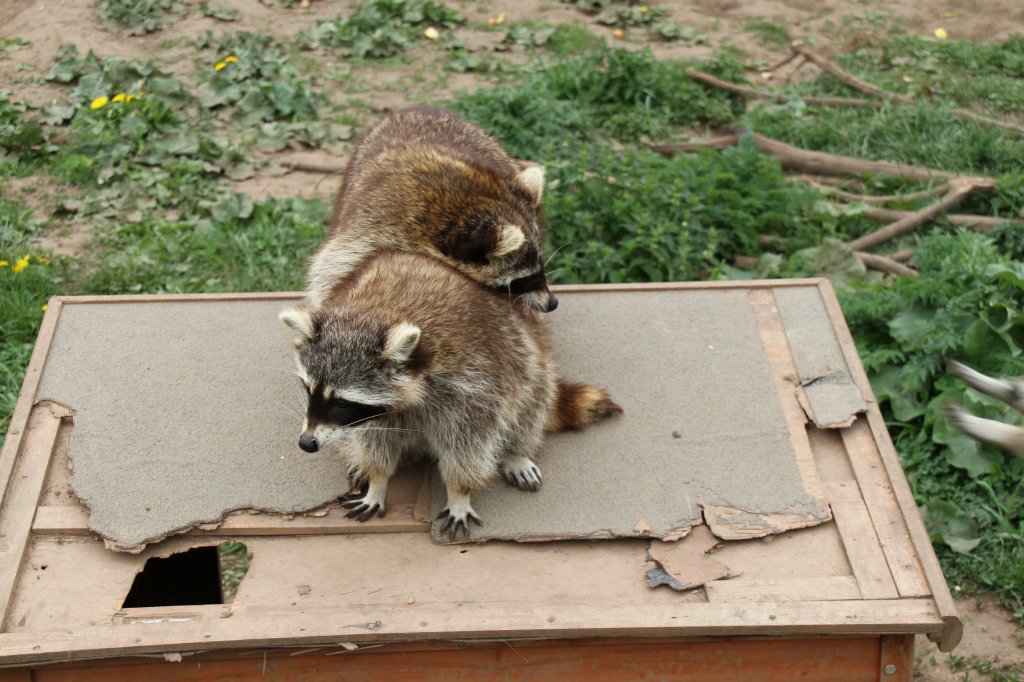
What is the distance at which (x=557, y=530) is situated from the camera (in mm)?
2654

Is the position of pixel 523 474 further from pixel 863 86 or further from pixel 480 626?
pixel 863 86

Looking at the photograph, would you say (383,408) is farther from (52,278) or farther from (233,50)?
(233,50)

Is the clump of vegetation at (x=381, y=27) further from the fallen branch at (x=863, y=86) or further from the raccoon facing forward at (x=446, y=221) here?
the raccoon facing forward at (x=446, y=221)

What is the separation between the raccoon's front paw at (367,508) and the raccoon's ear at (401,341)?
0.46 meters

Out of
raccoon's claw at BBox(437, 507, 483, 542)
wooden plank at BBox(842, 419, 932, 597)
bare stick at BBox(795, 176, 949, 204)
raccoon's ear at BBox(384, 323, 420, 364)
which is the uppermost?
raccoon's ear at BBox(384, 323, 420, 364)

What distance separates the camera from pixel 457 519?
2684 millimetres

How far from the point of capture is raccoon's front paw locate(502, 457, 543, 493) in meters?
2.80

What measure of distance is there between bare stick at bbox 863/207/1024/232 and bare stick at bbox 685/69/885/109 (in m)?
1.17

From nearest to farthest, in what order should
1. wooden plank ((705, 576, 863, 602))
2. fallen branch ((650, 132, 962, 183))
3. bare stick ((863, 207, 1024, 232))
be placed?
wooden plank ((705, 576, 863, 602)) → bare stick ((863, 207, 1024, 232)) → fallen branch ((650, 132, 962, 183))

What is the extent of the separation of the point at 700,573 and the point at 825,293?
1362mm

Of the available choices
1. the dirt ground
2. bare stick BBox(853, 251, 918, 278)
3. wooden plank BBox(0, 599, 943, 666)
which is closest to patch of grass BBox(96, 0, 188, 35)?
the dirt ground

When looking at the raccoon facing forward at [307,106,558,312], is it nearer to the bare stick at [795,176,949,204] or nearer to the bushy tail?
the bushy tail

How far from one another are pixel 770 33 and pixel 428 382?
508cm

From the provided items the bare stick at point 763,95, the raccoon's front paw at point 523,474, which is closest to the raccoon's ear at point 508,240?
→ the raccoon's front paw at point 523,474
